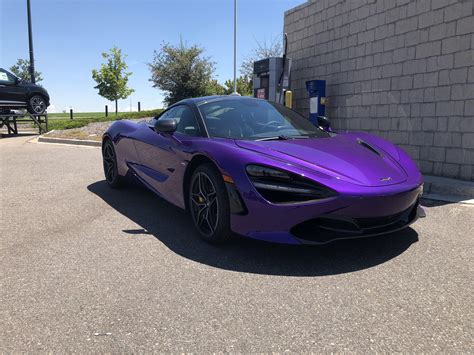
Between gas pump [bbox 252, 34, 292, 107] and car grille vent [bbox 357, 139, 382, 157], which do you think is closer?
car grille vent [bbox 357, 139, 382, 157]

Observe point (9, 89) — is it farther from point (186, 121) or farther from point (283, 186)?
point (283, 186)

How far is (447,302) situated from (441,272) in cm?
49

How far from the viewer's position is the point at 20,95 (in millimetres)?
14391

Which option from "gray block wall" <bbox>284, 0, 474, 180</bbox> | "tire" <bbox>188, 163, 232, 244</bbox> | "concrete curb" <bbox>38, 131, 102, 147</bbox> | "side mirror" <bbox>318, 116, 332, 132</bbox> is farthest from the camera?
"concrete curb" <bbox>38, 131, 102, 147</bbox>

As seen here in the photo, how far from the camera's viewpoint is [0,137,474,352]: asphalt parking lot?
2074 mm

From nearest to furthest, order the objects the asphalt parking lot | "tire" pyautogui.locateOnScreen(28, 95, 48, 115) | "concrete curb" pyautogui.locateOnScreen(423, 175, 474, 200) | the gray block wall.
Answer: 1. the asphalt parking lot
2. "concrete curb" pyautogui.locateOnScreen(423, 175, 474, 200)
3. the gray block wall
4. "tire" pyautogui.locateOnScreen(28, 95, 48, 115)

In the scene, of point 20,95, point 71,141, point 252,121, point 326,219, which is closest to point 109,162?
point 252,121

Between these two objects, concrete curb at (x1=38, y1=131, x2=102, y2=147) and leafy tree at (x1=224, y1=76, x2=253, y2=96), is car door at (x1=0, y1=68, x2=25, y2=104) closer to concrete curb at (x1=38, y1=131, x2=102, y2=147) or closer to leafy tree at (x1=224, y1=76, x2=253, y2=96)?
concrete curb at (x1=38, y1=131, x2=102, y2=147)

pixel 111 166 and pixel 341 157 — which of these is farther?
pixel 111 166

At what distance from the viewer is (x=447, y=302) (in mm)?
2422

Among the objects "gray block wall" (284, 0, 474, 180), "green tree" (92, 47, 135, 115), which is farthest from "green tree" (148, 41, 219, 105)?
"gray block wall" (284, 0, 474, 180)

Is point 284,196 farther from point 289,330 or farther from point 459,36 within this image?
point 459,36

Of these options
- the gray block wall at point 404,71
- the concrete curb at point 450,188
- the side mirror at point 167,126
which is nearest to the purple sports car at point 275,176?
the side mirror at point 167,126

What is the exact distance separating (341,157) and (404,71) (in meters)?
4.61
